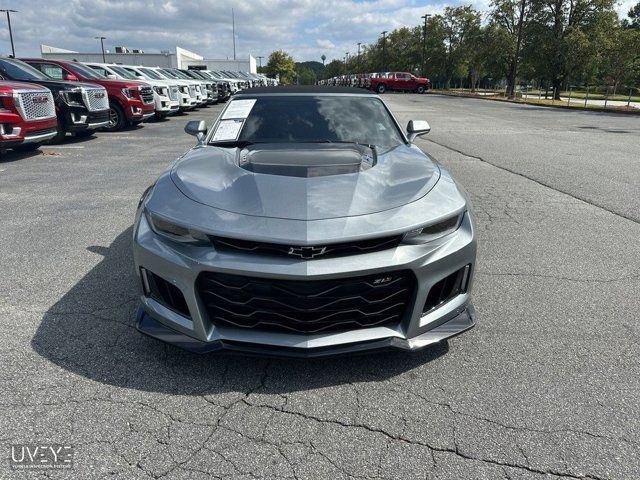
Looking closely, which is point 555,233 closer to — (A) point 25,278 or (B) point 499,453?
(B) point 499,453

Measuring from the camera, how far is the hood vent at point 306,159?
2781mm

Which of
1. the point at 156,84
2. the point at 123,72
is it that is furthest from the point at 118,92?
the point at 123,72

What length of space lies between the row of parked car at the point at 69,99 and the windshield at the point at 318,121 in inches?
253

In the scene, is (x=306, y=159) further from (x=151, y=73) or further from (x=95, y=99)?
(x=151, y=73)

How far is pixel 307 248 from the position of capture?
2203mm

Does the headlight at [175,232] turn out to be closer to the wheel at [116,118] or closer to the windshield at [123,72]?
the wheel at [116,118]

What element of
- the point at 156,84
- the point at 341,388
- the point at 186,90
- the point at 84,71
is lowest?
the point at 341,388

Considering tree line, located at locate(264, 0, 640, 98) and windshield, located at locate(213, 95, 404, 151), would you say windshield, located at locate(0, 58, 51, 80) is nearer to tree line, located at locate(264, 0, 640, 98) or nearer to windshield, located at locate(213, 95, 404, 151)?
windshield, located at locate(213, 95, 404, 151)

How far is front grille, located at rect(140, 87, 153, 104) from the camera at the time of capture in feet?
45.7

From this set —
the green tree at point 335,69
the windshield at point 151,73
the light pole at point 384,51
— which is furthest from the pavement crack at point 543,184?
the green tree at point 335,69

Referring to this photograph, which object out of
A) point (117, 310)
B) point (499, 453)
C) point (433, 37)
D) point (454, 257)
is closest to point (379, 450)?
point (499, 453)

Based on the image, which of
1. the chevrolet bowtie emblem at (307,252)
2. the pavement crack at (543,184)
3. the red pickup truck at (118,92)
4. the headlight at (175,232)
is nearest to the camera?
the chevrolet bowtie emblem at (307,252)

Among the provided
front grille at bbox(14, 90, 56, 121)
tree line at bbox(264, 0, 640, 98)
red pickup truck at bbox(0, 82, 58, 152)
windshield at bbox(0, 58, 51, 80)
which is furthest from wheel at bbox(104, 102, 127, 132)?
tree line at bbox(264, 0, 640, 98)

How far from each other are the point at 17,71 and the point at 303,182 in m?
10.7
